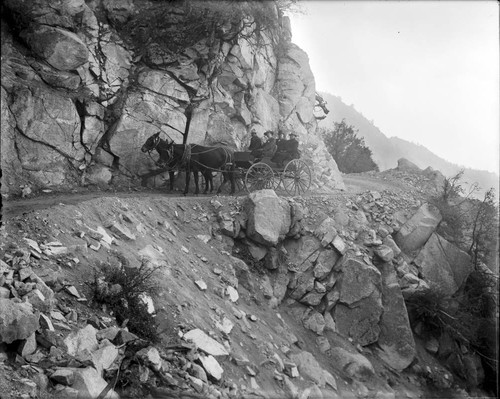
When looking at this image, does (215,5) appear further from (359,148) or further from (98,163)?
(359,148)

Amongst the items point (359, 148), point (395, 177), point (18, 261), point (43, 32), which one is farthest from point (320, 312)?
point (359, 148)

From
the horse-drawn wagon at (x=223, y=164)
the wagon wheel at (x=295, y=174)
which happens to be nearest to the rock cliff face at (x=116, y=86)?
the horse-drawn wagon at (x=223, y=164)

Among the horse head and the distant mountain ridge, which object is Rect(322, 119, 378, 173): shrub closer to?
the horse head

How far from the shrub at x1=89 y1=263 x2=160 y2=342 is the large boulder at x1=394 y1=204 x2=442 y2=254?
36.6 ft

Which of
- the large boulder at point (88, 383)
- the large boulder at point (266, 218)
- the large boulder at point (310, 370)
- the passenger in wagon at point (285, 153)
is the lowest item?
the large boulder at point (310, 370)

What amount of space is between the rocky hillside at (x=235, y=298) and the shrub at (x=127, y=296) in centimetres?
3

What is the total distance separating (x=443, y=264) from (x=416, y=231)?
63.3 inches

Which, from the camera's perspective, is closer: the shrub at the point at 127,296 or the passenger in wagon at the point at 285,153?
the shrub at the point at 127,296

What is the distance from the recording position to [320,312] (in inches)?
427

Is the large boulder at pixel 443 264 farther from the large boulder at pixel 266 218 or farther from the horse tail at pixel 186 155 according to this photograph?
the horse tail at pixel 186 155

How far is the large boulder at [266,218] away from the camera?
35.0ft

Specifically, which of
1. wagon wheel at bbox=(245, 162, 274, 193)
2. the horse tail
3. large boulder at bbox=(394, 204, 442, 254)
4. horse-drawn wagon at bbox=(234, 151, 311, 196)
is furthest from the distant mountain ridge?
the horse tail

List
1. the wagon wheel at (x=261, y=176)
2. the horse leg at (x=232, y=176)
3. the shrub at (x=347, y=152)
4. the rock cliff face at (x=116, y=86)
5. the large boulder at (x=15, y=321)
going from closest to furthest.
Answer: the large boulder at (x=15, y=321)
the rock cliff face at (x=116, y=86)
the horse leg at (x=232, y=176)
the wagon wheel at (x=261, y=176)
the shrub at (x=347, y=152)

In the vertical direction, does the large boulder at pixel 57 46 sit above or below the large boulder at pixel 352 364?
above
